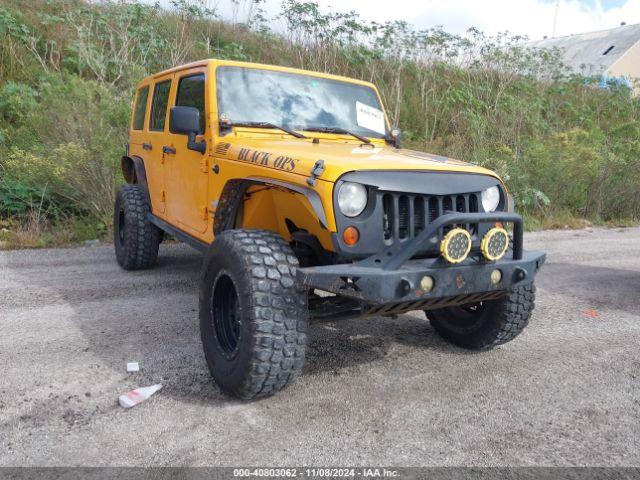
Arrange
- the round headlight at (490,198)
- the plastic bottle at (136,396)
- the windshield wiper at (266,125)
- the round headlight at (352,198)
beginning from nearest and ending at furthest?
the round headlight at (352,198) → the plastic bottle at (136,396) → the round headlight at (490,198) → the windshield wiper at (266,125)

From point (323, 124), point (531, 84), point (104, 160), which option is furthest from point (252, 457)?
point (531, 84)

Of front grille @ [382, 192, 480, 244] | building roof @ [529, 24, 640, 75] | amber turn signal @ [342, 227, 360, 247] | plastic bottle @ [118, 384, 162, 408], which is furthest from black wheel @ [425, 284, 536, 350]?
building roof @ [529, 24, 640, 75]

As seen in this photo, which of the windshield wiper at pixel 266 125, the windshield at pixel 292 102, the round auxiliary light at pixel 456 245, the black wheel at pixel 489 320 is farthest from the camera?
the windshield at pixel 292 102

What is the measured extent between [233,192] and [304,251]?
60 centimetres

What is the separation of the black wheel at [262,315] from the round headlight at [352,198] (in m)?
0.37

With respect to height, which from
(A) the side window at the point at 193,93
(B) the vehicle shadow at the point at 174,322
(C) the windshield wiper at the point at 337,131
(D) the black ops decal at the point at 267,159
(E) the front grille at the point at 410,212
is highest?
(A) the side window at the point at 193,93

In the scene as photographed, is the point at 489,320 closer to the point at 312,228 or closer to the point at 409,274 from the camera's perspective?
the point at 409,274

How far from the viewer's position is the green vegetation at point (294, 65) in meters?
7.43

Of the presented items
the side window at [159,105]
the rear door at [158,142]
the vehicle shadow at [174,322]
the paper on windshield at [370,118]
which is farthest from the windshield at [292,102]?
the vehicle shadow at [174,322]

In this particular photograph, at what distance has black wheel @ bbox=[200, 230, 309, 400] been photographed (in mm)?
2658

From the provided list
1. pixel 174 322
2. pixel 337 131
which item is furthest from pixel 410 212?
pixel 174 322

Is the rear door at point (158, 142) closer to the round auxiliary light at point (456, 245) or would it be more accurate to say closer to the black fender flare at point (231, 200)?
the black fender flare at point (231, 200)

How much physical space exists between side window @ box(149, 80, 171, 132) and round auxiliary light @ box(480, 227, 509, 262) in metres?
3.13

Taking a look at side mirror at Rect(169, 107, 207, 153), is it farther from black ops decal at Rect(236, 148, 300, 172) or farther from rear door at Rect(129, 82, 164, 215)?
rear door at Rect(129, 82, 164, 215)
